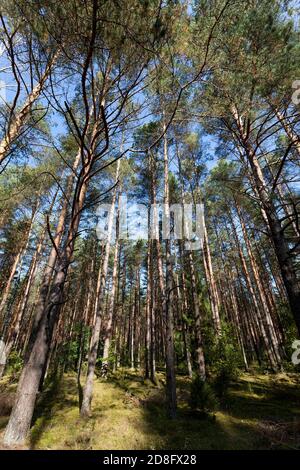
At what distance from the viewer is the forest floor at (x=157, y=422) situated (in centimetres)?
465

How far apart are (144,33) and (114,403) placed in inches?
385

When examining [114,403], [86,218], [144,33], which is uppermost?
[86,218]

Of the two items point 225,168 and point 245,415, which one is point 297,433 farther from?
point 225,168

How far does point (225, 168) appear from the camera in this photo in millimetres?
12844

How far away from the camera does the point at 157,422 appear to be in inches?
235

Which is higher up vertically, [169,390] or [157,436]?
[169,390]

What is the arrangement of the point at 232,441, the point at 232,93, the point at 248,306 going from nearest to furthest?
the point at 232,441 → the point at 232,93 → the point at 248,306

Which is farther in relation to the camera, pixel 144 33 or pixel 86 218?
pixel 86 218

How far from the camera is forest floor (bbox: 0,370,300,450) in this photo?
4648 millimetres

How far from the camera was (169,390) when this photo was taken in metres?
6.50

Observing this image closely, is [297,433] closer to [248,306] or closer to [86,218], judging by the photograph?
[86,218]
